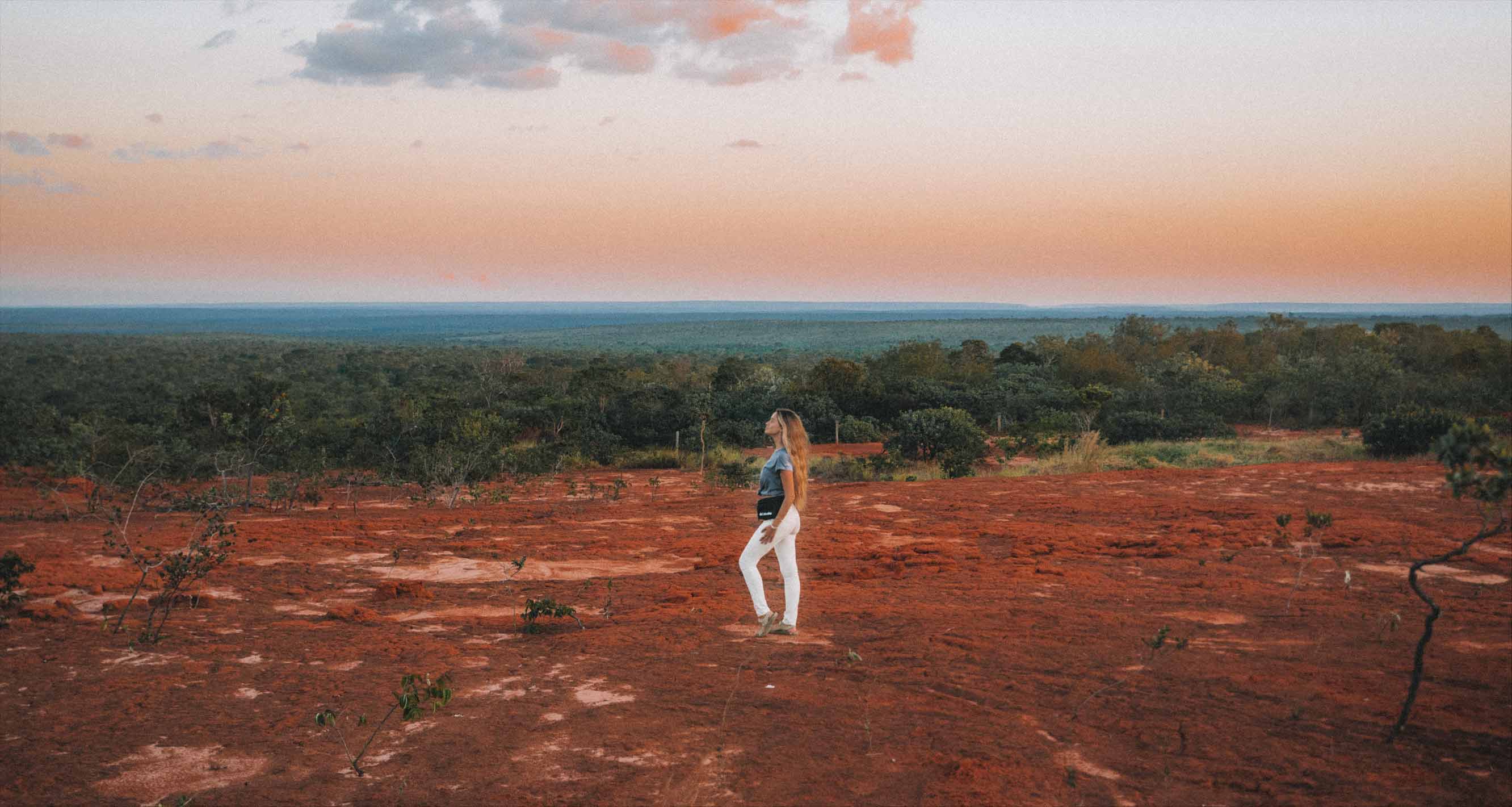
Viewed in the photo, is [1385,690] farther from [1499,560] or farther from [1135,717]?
[1499,560]

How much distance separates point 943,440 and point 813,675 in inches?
605

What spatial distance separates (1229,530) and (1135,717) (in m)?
6.92

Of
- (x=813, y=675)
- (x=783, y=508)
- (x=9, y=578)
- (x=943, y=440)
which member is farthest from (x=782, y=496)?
(x=943, y=440)

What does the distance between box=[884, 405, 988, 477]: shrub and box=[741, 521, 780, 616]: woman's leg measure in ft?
44.8

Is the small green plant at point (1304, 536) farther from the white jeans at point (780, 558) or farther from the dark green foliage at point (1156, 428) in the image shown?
the dark green foliage at point (1156, 428)

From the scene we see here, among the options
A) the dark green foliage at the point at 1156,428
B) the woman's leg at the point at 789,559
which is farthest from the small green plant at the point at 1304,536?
the dark green foliage at the point at 1156,428

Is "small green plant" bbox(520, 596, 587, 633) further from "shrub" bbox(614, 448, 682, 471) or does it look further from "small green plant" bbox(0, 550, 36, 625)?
"shrub" bbox(614, 448, 682, 471)

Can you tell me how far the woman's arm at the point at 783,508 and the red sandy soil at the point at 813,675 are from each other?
0.93 m

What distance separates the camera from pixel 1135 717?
4.87 m

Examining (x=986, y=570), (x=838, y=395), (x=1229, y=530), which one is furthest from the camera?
(x=838, y=395)

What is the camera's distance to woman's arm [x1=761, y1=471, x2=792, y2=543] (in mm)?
5965

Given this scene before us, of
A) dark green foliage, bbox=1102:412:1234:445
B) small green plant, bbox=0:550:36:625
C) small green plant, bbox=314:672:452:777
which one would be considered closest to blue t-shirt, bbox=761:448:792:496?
small green plant, bbox=314:672:452:777

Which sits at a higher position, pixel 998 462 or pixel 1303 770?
pixel 1303 770

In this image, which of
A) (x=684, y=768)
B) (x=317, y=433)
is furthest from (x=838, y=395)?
(x=684, y=768)
